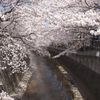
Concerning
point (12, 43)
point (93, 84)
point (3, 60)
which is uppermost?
point (12, 43)

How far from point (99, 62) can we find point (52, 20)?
4573 mm

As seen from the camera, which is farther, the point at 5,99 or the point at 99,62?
the point at 99,62

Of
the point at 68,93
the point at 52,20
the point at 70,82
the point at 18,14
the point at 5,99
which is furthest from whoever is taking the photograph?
the point at 70,82

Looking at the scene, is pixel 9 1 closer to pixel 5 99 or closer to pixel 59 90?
pixel 5 99

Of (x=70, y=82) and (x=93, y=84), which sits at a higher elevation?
(x=93, y=84)

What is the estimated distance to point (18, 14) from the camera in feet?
23.1

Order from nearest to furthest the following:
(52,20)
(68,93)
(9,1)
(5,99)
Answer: (5,99), (52,20), (9,1), (68,93)

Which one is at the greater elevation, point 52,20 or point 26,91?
point 52,20

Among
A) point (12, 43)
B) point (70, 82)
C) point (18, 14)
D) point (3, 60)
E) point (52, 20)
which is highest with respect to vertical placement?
point (18, 14)

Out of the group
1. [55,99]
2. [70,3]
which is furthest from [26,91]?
[70,3]

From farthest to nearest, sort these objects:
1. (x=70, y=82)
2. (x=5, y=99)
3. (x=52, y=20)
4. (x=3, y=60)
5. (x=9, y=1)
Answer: (x=70, y=82) < (x=3, y=60) < (x=9, y=1) < (x=52, y=20) < (x=5, y=99)

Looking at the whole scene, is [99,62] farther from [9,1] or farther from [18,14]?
[9,1]

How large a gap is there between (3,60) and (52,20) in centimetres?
441

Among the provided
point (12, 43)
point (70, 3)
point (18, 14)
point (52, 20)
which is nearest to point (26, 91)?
point (12, 43)
